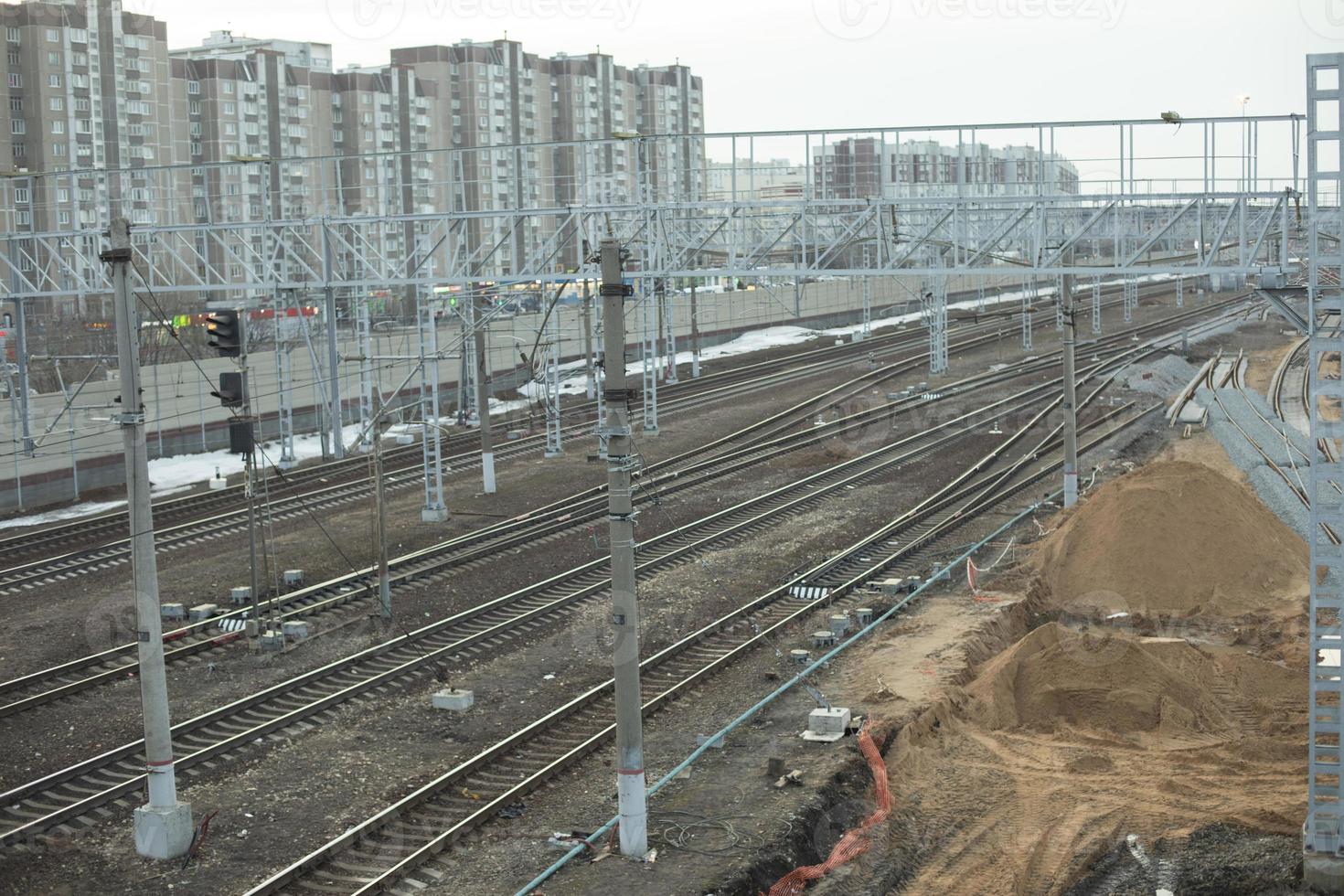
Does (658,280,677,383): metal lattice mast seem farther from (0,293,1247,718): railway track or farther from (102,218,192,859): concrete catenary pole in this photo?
(102,218,192,859): concrete catenary pole

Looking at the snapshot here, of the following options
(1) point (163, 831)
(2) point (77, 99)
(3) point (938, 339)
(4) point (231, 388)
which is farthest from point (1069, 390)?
(2) point (77, 99)

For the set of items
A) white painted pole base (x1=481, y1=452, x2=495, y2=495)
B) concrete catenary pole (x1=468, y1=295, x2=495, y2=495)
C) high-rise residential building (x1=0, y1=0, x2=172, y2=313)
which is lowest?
white painted pole base (x1=481, y1=452, x2=495, y2=495)

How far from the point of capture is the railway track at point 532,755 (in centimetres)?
1016

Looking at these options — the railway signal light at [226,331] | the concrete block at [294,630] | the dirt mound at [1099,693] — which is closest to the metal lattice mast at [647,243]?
the concrete block at [294,630]

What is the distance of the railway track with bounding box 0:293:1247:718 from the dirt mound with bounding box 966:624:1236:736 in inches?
324

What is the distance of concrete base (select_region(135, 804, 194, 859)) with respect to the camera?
1048 cm

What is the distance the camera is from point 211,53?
228ft

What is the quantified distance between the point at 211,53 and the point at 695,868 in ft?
221

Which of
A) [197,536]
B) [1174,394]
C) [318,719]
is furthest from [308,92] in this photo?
[318,719]

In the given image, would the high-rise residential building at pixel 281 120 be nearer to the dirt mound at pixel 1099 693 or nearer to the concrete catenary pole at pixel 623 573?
the dirt mound at pixel 1099 693

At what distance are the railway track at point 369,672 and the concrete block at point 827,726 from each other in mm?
4340

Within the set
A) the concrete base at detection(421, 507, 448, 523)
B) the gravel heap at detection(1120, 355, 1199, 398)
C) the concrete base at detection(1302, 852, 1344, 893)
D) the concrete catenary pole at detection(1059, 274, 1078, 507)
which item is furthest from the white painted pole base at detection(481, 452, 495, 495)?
the gravel heap at detection(1120, 355, 1199, 398)

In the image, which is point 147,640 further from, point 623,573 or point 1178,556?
point 1178,556

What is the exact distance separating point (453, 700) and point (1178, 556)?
926cm
